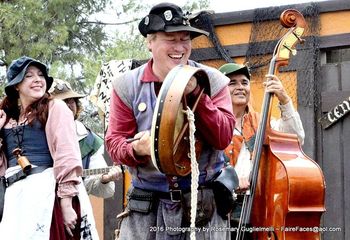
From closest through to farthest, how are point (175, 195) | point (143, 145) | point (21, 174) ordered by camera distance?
1. point (143, 145)
2. point (175, 195)
3. point (21, 174)

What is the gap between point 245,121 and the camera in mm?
4371

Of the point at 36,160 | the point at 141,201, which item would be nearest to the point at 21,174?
the point at 36,160

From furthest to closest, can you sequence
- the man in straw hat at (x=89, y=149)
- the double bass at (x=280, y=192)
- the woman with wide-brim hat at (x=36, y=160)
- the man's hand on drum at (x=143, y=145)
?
1. the man in straw hat at (x=89, y=149)
2. the woman with wide-brim hat at (x=36, y=160)
3. the double bass at (x=280, y=192)
4. the man's hand on drum at (x=143, y=145)

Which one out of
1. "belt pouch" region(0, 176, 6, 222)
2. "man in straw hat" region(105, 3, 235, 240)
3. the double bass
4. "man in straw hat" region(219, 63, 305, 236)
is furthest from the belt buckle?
"belt pouch" region(0, 176, 6, 222)

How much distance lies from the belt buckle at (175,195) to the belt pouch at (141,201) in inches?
3.9

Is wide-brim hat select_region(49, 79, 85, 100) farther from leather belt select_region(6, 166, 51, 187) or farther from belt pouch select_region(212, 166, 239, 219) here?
belt pouch select_region(212, 166, 239, 219)

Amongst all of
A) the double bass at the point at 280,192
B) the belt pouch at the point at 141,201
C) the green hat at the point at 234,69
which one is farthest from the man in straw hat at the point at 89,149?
the belt pouch at the point at 141,201

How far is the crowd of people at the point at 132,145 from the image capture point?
298 cm

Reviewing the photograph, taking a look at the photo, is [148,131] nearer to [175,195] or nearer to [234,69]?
[175,195]

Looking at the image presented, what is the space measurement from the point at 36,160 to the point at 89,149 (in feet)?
3.59

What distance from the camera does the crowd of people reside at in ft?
9.78

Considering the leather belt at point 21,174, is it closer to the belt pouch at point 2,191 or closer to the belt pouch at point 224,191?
the belt pouch at point 2,191

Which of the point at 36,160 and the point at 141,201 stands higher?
the point at 36,160

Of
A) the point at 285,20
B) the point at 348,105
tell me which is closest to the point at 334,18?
the point at 348,105
